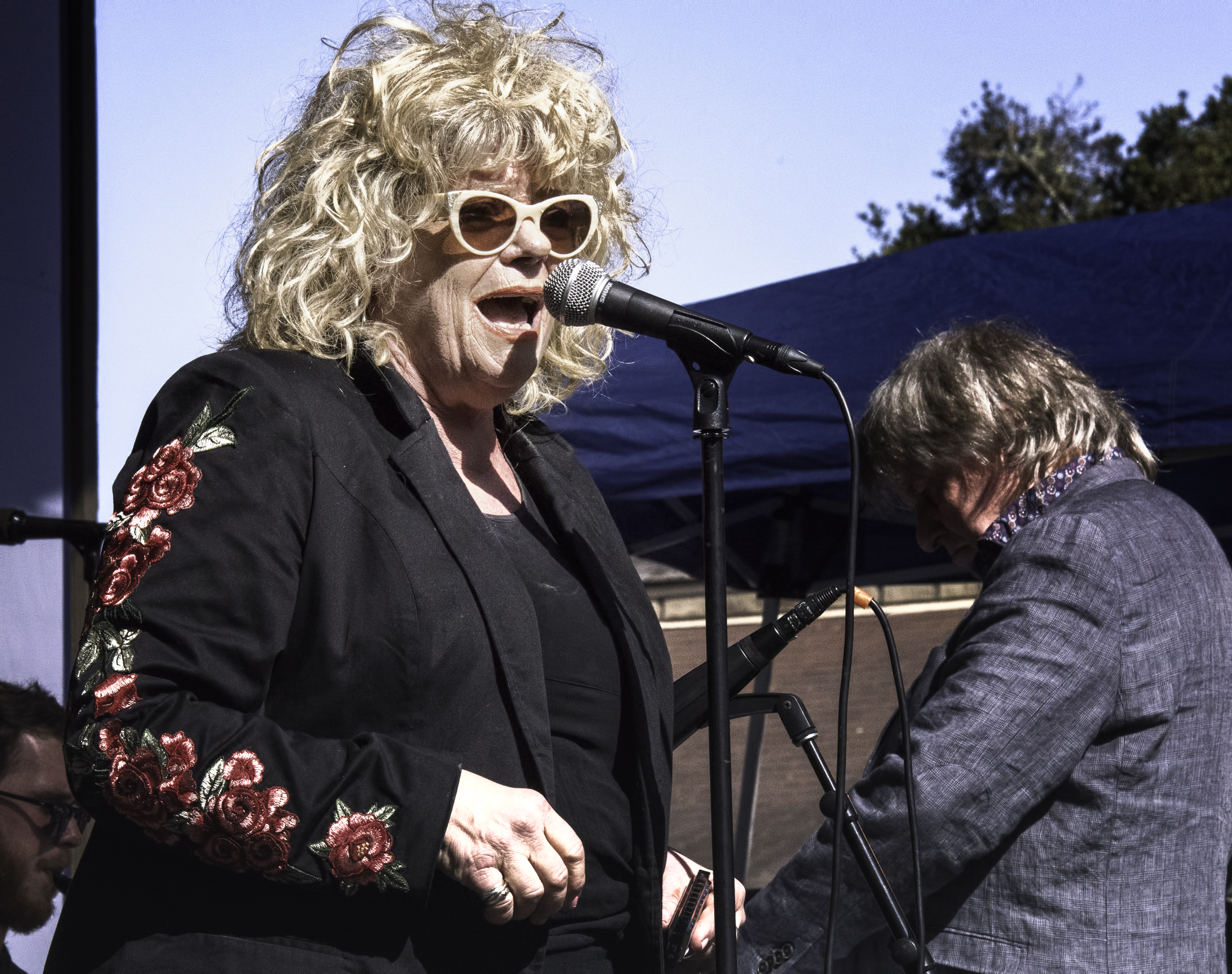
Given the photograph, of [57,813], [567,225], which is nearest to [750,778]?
[57,813]

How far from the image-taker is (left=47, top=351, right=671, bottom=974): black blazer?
3.89ft

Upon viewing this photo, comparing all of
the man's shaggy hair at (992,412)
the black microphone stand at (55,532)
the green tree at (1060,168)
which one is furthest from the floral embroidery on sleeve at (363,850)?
the green tree at (1060,168)

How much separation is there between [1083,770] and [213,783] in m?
1.42

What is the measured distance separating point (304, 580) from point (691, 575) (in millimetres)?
3187

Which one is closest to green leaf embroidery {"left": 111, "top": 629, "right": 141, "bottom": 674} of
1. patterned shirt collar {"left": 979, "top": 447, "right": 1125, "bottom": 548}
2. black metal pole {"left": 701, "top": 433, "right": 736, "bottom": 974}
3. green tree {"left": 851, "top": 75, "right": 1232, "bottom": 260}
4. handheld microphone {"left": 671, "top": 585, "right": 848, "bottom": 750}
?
black metal pole {"left": 701, "top": 433, "right": 736, "bottom": 974}

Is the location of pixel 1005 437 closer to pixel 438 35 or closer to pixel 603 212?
pixel 603 212

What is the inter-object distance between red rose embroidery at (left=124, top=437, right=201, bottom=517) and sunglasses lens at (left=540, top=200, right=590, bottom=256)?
0.63 meters

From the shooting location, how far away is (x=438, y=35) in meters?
1.82

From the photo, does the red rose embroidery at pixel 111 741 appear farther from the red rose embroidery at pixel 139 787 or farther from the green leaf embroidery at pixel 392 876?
the green leaf embroidery at pixel 392 876

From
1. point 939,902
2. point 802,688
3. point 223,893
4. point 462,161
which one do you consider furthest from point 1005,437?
point 802,688

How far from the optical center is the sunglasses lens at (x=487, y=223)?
1663 mm

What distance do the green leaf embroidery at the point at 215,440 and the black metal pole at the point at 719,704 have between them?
1.70ft

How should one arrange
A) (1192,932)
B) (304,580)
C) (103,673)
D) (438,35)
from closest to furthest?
(103,673)
(304,580)
(438,35)
(1192,932)

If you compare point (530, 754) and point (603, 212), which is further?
point (603, 212)
